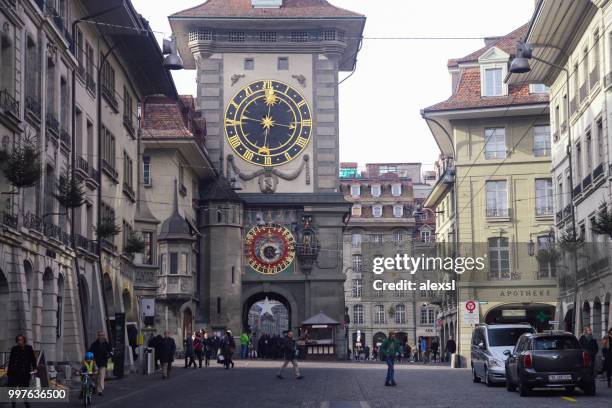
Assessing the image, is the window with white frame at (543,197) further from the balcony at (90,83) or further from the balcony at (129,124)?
the balcony at (90,83)

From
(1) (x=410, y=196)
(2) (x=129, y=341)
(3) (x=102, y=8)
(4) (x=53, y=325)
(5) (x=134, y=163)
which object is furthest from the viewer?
(1) (x=410, y=196)

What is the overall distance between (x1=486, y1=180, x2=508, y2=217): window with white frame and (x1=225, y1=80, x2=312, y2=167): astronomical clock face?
14.0 meters

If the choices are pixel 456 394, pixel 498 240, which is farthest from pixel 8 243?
pixel 498 240

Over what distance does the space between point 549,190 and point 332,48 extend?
1796cm

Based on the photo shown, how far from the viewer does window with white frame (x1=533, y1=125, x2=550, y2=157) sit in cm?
7506

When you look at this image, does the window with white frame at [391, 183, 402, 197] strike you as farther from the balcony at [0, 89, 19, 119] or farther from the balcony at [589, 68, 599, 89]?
the balcony at [0, 89, 19, 119]

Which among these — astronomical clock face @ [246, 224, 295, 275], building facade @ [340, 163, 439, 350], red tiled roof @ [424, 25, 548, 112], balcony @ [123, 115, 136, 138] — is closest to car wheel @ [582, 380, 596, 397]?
balcony @ [123, 115, 136, 138]

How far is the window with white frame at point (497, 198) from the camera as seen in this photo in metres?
75.6

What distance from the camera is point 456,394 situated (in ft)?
107

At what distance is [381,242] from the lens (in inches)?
5359

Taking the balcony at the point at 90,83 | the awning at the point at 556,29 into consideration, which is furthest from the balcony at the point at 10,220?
the awning at the point at 556,29

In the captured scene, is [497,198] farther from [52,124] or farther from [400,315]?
[400,315]

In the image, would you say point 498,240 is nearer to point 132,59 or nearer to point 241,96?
point 241,96

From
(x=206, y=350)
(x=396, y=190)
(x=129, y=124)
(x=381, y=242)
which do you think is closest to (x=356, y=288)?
(x=381, y=242)
